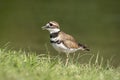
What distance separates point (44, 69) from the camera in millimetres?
8453

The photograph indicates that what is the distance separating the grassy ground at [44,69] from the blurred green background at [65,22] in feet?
24.3

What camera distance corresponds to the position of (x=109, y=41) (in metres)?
20.5

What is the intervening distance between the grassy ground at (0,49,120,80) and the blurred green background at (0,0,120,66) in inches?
292

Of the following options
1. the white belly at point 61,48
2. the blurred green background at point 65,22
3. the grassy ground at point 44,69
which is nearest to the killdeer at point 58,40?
the white belly at point 61,48

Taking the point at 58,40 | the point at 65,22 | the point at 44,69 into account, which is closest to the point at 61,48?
the point at 58,40

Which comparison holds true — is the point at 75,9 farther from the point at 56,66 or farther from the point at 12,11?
the point at 56,66

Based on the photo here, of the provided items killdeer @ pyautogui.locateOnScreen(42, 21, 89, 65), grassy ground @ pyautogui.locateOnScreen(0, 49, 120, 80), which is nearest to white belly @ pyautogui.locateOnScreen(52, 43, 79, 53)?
killdeer @ pyautogui.locateOnScreen(42, 21, 89, 65)

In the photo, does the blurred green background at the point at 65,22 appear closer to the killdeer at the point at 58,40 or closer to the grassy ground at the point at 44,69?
the killdeer at the point at 58,40

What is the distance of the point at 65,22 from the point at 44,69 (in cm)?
1529

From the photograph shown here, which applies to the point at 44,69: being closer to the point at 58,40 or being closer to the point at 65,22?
the point at 58,40

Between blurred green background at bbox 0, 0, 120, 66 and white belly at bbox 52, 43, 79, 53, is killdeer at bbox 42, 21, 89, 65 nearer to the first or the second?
white belly at bbox 52, 43, 79, 53

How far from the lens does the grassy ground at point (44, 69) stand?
7.86 meters

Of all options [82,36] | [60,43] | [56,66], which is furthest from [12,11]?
[56,66]

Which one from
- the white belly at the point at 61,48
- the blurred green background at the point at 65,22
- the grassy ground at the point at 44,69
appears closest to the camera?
the grassy ground at the point at 44,69
